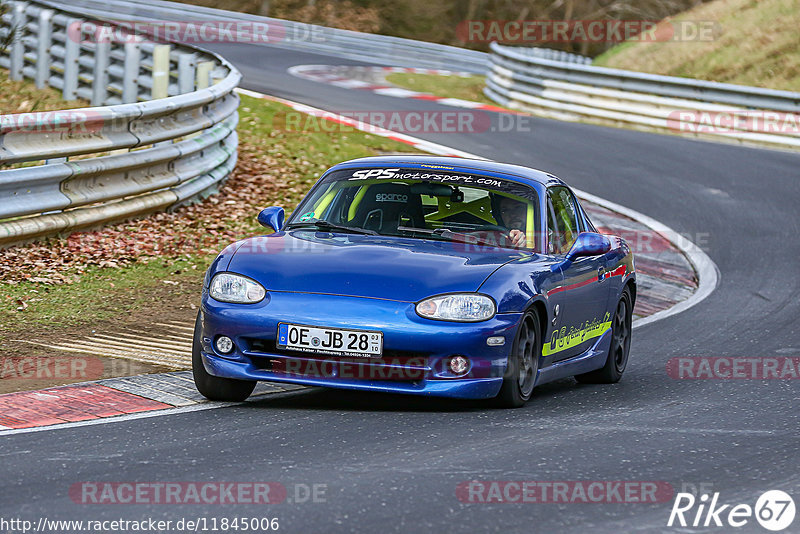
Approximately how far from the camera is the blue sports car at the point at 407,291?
6.86m

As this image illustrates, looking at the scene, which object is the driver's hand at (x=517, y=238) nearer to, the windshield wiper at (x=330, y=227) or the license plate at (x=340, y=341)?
the windshield wiper at (x=330, y=227)

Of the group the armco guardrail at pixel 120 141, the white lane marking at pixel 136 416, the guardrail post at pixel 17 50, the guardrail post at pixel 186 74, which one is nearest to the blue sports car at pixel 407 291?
the white lane marking at pixel 136 416

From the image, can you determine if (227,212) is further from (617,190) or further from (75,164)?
(617,190)

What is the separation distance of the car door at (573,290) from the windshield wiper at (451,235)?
0.44m

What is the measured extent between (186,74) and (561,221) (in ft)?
34.4

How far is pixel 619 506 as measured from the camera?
203 inches

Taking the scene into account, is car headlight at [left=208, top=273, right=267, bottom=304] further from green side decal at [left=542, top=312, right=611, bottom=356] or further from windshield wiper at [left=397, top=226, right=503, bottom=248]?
green side decal at [left=542, top=312, right=611, bottom=356]

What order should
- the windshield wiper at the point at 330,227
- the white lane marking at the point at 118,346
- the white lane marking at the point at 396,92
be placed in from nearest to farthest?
the windshield wiper at the point at 330,227
the white lane marking at the point at 118,346
the white lane marking at the point at 396,92

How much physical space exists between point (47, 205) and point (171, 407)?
13.9ft

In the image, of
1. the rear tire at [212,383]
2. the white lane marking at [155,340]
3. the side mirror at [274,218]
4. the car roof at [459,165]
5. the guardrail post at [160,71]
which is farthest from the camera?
the guardrail post at [160,71]

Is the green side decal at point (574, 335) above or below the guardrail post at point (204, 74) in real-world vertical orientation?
above

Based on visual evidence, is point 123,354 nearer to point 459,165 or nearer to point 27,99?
point 459,165

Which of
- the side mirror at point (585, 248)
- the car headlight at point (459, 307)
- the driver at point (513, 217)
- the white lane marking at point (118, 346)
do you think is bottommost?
the white lane marking at point (118, 346)

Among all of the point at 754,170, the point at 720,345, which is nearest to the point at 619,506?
the point at 720,345
